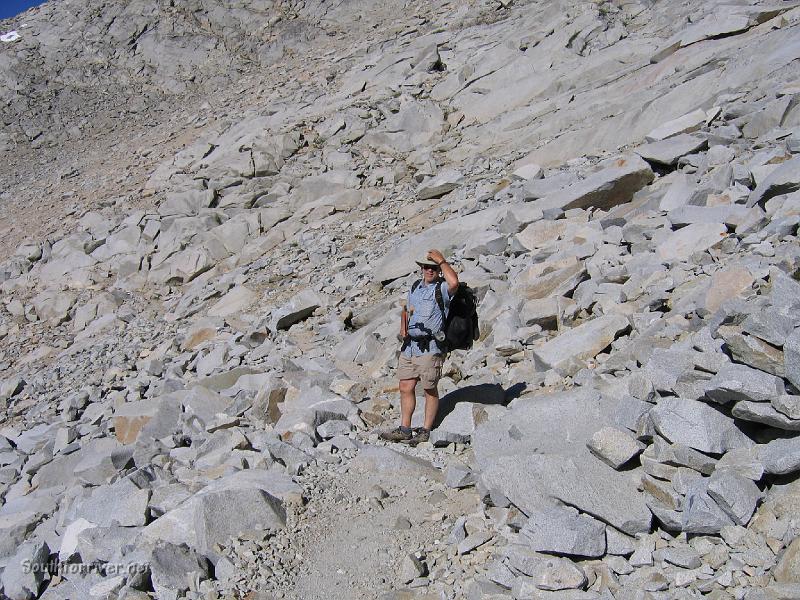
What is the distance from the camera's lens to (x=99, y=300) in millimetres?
15484

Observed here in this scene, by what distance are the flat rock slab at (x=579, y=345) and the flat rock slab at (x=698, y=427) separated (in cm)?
204

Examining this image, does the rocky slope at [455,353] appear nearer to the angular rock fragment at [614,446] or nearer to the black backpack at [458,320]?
the angular rock fragment at [614,446]

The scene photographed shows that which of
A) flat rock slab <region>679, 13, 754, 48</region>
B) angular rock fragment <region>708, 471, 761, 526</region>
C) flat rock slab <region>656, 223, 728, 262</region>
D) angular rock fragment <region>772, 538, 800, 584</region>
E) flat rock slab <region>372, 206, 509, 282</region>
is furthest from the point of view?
flat rock slab <region>679, 13, 754, 48</region>

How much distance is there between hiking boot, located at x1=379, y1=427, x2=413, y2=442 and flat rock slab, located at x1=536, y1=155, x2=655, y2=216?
507 cm

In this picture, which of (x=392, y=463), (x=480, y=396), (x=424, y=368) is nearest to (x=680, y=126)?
(x=480, y=396)

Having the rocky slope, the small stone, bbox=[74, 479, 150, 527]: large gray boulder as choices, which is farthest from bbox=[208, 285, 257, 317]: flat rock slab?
the small stone

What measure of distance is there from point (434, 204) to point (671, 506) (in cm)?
1020

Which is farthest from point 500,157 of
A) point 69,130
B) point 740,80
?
point 69,130

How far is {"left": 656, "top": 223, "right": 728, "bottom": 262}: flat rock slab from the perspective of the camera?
744 cm

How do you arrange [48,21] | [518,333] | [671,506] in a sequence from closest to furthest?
[671,506]
[518,333]
[48,21]

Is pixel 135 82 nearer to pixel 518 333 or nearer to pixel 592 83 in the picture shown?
pixel 592 83

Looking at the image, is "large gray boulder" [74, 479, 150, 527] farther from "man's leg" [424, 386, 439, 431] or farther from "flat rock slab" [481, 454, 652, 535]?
"flat rock slab" [481, 454, 652, 535]

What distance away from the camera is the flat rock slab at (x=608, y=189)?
10156mm

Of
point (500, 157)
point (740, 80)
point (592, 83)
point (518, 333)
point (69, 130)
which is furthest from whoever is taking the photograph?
point (69, 130)
